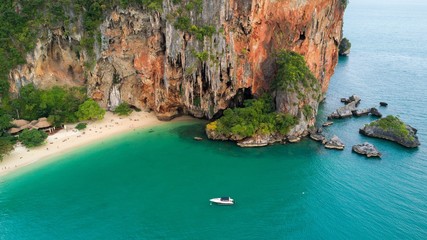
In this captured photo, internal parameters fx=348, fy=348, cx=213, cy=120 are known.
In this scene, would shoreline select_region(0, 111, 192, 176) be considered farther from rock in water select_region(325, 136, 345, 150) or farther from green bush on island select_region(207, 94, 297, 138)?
rock in water select_region(325, 136, 345, 150)

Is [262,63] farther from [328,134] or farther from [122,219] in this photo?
[122,219]

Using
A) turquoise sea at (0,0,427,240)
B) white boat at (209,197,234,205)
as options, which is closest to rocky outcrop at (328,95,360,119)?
turquoise sea at (0,0,427,240)

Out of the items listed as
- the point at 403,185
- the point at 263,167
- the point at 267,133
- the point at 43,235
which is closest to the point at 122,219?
the point at 43,235

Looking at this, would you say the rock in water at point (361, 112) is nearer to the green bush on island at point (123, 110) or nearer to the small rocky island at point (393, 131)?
the small rocky island at point (393, 131)

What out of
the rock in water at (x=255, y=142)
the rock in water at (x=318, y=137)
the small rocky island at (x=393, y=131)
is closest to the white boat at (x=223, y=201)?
the rock in water at (x=255, y=142)

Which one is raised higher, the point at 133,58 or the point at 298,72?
the point at 133,58

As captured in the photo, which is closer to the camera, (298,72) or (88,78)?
(298,72)
